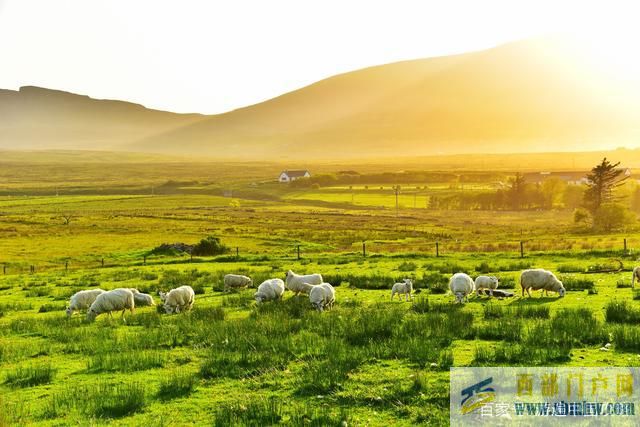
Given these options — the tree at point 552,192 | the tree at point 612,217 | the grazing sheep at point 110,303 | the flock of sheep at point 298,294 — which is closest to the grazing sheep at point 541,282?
the flock of sheep at point 298,294

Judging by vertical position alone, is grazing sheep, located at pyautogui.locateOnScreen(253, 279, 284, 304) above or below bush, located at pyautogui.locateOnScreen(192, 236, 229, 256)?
above

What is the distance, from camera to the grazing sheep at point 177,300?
21.2 m

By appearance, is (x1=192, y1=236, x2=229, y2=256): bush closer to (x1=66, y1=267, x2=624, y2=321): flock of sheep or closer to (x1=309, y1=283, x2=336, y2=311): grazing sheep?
(x1=66, y1=267, x2=624, y2=321): flock of sheep

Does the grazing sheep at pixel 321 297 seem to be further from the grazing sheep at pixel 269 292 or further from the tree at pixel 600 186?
the tree at pixel 600 186

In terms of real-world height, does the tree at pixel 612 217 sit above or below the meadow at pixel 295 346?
below

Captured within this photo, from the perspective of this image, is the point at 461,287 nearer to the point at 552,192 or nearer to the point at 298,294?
the point at 298,294

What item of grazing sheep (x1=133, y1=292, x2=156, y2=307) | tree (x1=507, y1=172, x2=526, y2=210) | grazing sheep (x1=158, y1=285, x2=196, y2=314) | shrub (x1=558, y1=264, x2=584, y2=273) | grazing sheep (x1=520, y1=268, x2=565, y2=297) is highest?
grazing sheep (x1=520, y1=268, x2=565, y2=297)

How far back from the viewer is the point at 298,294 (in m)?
23.6

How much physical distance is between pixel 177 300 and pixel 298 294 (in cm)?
498

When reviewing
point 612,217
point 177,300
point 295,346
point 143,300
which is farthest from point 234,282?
point 612,217

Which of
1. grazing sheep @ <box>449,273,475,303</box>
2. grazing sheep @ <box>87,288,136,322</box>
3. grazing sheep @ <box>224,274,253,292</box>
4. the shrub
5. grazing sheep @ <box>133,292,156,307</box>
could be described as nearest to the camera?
grazing sheep @ <box>87,288,136,322</box>

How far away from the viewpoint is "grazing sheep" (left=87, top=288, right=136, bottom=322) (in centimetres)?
2027

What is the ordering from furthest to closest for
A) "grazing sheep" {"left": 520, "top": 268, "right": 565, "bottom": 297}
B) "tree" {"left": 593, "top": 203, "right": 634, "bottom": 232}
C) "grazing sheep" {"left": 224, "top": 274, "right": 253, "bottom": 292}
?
1. "tree" {"left": 593, "top": 203, "right": 634, "bottom": 232}
2. "grazing sheep" {"left": 224, "top": 274, "right": 253, "bottom": 292}
3. "grazing sheep" {"left": 520, "top": 268, "right": 565, "bottom": 297}

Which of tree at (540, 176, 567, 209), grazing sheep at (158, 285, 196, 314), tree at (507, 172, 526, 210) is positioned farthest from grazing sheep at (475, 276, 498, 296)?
tree at (540, 176, 567, 209)
